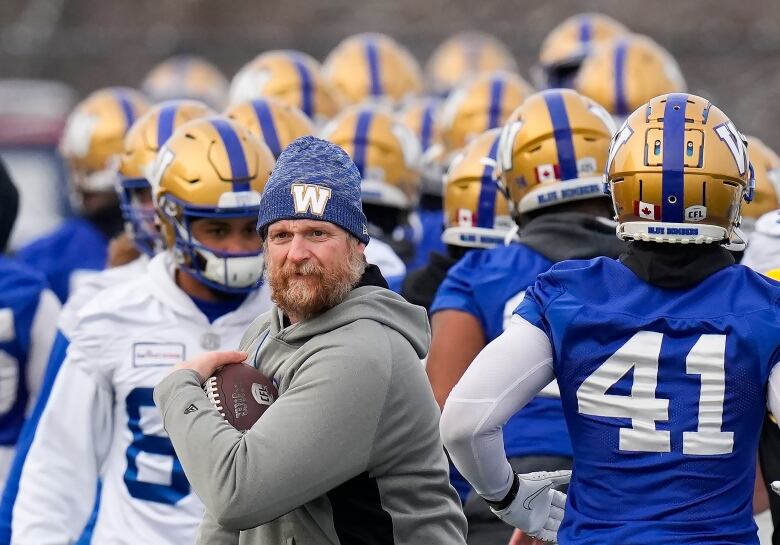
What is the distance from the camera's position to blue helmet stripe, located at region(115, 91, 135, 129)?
9.53 m

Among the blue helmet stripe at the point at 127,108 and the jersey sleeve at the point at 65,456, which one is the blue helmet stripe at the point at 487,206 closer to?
the jersey sleeve at the point at 65,456

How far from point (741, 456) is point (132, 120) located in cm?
632

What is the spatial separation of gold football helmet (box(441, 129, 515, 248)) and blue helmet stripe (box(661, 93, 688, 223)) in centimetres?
239

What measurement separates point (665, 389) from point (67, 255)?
223 inches

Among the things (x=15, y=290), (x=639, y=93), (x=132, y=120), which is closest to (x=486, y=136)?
(x=15, y=290)

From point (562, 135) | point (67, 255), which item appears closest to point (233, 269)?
point (562, 135)

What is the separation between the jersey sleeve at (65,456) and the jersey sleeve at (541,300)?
1.71 metres

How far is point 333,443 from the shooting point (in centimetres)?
370

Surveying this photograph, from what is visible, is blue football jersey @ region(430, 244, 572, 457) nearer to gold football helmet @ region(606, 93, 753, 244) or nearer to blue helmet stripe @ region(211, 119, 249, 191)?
blue helmet stripe @ region(211, 119, 249, 191)

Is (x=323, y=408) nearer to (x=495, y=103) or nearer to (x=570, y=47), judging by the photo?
(x=495, y=103)

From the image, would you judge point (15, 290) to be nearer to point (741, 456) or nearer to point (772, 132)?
point (741, 456)

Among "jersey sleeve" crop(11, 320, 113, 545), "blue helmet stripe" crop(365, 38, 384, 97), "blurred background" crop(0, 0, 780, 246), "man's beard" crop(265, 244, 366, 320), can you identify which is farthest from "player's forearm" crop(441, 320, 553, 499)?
"blurred background" crop(0, 0, 780, 246)

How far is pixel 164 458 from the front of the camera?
5.05 m

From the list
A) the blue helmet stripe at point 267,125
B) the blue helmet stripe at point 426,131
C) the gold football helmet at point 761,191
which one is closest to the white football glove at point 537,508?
the gold football helmet at point 761,191
